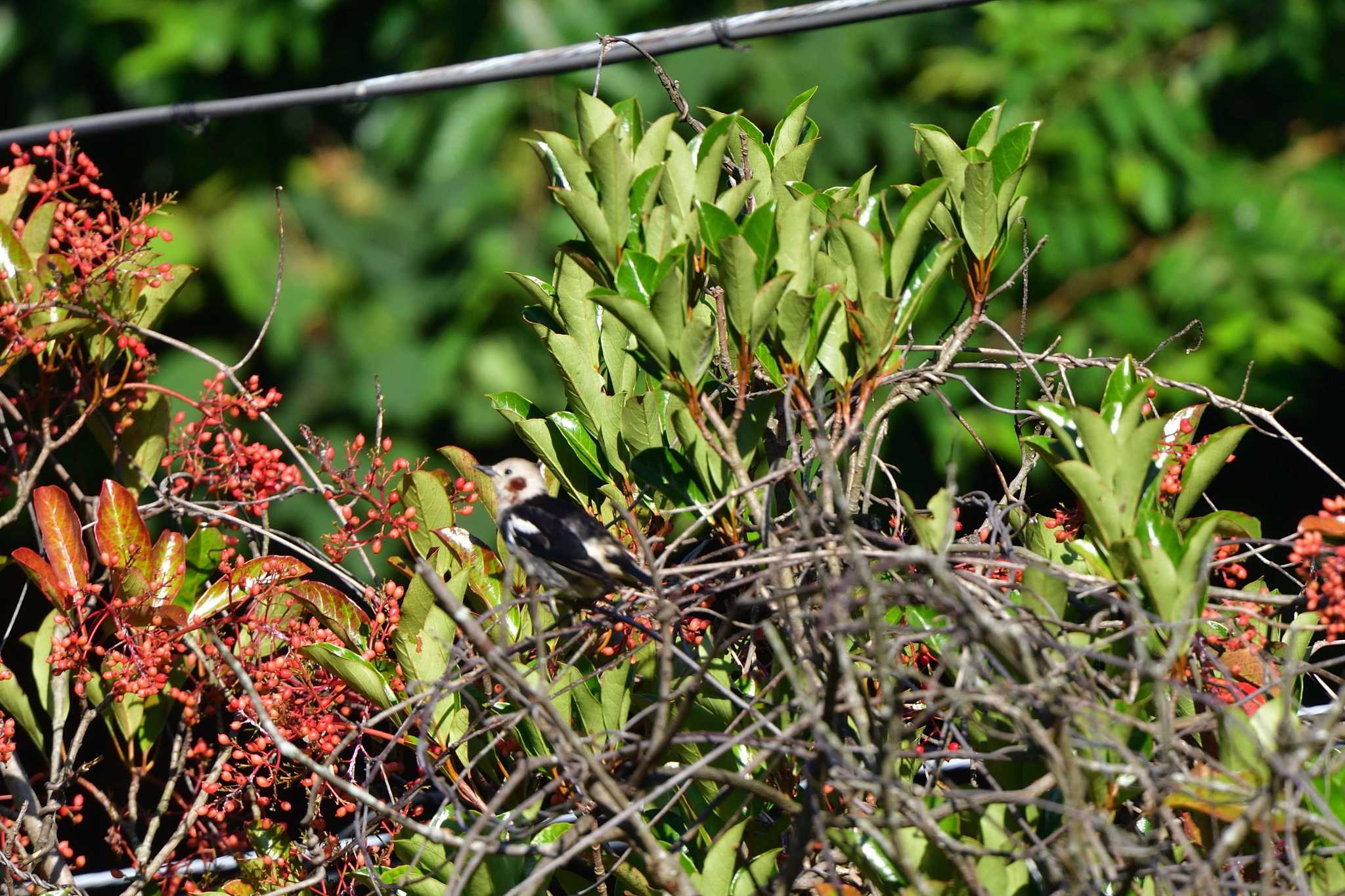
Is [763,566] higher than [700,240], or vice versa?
[700,240]

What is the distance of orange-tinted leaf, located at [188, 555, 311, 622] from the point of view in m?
1.93

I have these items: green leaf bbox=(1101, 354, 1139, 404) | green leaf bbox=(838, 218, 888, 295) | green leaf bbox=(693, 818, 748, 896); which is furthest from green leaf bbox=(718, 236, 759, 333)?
green leaf bbox=(693, 818, 748, 896)

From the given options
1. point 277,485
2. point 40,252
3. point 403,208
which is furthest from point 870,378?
point 403,208

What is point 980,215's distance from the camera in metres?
1.79

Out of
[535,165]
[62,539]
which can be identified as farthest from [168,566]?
[535,165]

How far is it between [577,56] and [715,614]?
5.50 feet

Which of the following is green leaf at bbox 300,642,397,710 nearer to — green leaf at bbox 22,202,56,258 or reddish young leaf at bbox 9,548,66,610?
reddish young leaf at bbox 9,548,66,610

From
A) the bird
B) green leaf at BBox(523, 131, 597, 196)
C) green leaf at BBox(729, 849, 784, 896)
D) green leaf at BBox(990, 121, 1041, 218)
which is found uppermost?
green leaf at BBox(523, 131, 597, 196)

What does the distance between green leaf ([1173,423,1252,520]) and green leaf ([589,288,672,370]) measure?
70cm

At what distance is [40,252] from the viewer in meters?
2.26

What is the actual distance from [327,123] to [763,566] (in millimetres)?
4372

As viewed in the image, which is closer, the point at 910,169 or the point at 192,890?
the point at 192,890

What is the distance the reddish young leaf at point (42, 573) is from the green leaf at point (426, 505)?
1.80 ft

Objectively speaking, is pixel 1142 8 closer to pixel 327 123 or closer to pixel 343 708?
pixel 327 123
